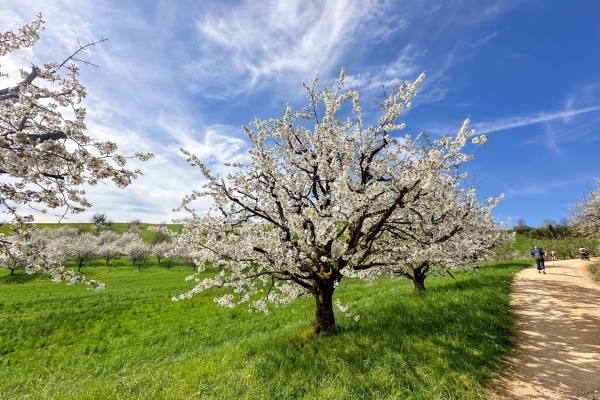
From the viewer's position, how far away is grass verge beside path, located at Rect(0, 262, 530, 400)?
661cm

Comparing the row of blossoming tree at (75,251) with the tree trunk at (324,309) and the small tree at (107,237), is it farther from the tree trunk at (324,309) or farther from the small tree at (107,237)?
the tree trunk at (324,309)

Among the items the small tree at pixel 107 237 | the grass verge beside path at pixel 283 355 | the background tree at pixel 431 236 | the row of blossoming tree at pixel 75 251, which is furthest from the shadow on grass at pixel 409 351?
the small tree at pixel 107 237

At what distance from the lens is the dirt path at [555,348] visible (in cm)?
610

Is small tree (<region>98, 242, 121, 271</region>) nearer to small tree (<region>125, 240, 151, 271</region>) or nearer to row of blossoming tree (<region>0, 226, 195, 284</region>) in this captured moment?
row of blossoming tree (<region>0, 226, 195, 284</region>)

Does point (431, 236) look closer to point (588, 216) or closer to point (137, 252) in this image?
point (588, 216)

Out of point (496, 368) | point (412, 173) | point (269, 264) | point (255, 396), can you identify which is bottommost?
point (255, 396)

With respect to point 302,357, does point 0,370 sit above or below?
below

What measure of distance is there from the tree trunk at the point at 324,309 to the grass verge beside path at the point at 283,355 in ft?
1.90

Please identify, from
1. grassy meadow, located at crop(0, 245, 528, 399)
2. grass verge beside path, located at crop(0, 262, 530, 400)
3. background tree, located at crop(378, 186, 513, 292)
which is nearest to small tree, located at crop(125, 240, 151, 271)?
grass verge beside path, located at crop(0, 262, 530, 400)

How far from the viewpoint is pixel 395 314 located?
1084cm

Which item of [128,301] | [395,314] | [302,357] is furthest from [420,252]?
[128,301]

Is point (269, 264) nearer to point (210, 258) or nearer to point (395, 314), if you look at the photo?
point (210, 258)

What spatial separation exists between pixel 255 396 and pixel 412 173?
645cm

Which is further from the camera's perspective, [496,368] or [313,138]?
[313,138]
